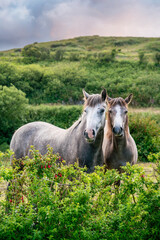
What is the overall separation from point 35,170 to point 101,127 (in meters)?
1.66

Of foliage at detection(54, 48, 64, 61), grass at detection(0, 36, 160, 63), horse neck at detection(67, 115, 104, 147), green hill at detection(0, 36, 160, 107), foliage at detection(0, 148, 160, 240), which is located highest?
grass at detection(0, 36, 160, 63)

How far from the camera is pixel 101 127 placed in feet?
12.6

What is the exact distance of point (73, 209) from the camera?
2109 mm

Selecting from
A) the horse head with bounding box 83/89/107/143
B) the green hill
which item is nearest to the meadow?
the green hill

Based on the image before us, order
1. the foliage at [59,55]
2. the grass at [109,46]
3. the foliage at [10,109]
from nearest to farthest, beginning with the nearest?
the foliage at [10,109] → the foliage at [59,55] → the grass at [109,46]

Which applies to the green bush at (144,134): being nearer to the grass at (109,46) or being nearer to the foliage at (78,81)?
the foliage at (78,81)

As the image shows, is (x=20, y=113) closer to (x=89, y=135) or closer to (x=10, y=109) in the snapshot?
(x=10, y=109)

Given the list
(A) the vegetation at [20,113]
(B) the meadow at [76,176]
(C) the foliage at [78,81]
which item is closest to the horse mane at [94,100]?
(B) the meadow at [76,176]

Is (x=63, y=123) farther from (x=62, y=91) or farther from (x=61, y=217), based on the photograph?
(x=61, y=217)

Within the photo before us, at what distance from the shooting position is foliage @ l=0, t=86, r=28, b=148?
1827 cm

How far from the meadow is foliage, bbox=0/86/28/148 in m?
0.08

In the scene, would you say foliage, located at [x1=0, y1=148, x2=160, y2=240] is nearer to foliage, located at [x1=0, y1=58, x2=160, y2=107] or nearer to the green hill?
foliage, located at [x1=0, y1=58, x2=160, y2=107]

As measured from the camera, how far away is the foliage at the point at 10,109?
18266 millimetres

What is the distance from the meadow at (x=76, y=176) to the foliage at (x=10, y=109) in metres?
0.08
